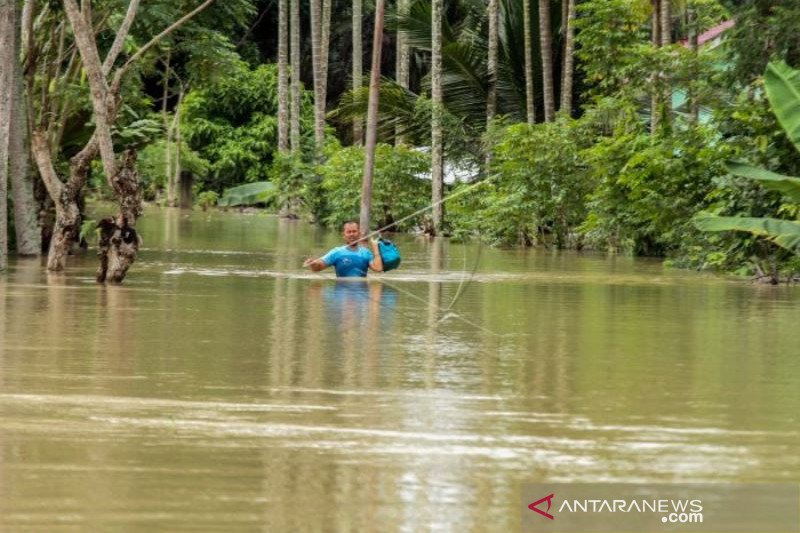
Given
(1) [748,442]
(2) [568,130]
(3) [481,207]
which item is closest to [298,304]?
(1) [748,442]

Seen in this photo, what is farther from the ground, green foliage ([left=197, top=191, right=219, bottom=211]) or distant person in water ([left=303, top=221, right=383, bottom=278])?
green foliage ([left=197, top=191, right=219, bottom=211])

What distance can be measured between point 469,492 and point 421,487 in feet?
0.75

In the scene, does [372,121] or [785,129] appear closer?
[785,129]

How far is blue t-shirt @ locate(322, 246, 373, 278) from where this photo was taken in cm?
1991

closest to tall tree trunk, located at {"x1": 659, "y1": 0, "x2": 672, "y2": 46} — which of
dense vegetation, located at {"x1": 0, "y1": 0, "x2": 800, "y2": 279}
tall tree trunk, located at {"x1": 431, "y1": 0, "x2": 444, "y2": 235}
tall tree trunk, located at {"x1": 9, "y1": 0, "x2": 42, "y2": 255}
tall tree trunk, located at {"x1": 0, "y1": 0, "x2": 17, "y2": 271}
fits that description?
dense vegetation, located at {"x1": 0, "y1": 0, "x2": 800, "y2": 279}

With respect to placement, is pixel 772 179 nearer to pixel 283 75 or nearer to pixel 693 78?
pixel 693 78

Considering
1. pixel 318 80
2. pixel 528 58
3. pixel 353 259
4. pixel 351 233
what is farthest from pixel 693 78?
pixel 318 80

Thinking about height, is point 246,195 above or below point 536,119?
below

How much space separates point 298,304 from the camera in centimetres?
1641

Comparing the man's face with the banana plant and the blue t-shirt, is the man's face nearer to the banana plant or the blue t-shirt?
the blue t-shirt

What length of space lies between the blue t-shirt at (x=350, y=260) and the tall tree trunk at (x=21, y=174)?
6.48 m

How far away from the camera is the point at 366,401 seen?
953cm

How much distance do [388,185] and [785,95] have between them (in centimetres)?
2155

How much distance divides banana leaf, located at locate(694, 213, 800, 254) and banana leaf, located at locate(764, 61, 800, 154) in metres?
0.97
